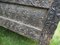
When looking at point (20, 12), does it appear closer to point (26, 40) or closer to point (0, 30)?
point (26, 40)

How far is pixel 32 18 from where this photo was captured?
7.29 feet

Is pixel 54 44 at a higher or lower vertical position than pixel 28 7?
lower

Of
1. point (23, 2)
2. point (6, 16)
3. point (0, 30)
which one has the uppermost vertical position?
point (23, 2)

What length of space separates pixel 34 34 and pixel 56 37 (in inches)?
37.6

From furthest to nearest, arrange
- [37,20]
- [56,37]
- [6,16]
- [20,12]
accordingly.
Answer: [56,37]
[6,16]
[20,12]
[37,20]

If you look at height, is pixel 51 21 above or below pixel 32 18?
above

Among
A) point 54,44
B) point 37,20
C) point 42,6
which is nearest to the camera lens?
point 42,6

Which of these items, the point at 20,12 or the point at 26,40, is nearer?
the point at 20,12

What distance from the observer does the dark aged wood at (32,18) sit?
1976 mm

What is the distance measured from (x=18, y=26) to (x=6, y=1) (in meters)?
0.42

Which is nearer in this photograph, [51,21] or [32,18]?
[51,21]

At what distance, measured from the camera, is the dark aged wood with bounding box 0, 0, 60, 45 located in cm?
198

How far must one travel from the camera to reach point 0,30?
325 centimetres

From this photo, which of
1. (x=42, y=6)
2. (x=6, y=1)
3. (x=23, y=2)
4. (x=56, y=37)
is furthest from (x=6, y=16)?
(x=56, y=37)
